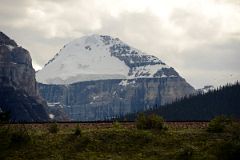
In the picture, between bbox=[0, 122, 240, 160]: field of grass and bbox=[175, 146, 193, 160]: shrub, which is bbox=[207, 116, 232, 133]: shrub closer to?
bbox=[0, 122, 240, 160]: field of grass

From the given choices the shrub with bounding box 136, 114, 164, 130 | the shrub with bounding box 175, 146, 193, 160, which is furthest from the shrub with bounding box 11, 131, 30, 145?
the shrub with bounding box 175, 146, 193, 160

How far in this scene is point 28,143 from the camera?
56812mm

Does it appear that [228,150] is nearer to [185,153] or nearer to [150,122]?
Answer: [185,153]

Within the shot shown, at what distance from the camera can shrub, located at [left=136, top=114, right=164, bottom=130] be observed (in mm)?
60619

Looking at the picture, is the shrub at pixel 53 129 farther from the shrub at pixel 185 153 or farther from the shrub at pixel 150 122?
the shrub at pixel 185 153

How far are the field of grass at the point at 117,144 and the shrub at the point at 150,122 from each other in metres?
1.12

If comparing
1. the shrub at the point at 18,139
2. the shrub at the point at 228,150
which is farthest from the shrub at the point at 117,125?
the shrub at the point at 228,150

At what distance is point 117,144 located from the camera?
184 feet

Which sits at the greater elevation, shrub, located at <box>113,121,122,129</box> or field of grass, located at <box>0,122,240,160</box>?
shrub, located at <box>113,121,122,129</box>

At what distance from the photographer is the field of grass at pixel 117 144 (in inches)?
2071

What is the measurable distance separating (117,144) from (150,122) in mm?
6354

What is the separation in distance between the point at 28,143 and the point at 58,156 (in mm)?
4979

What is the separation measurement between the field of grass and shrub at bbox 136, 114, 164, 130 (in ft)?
3.67

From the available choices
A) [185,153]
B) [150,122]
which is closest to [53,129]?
[150,122]
